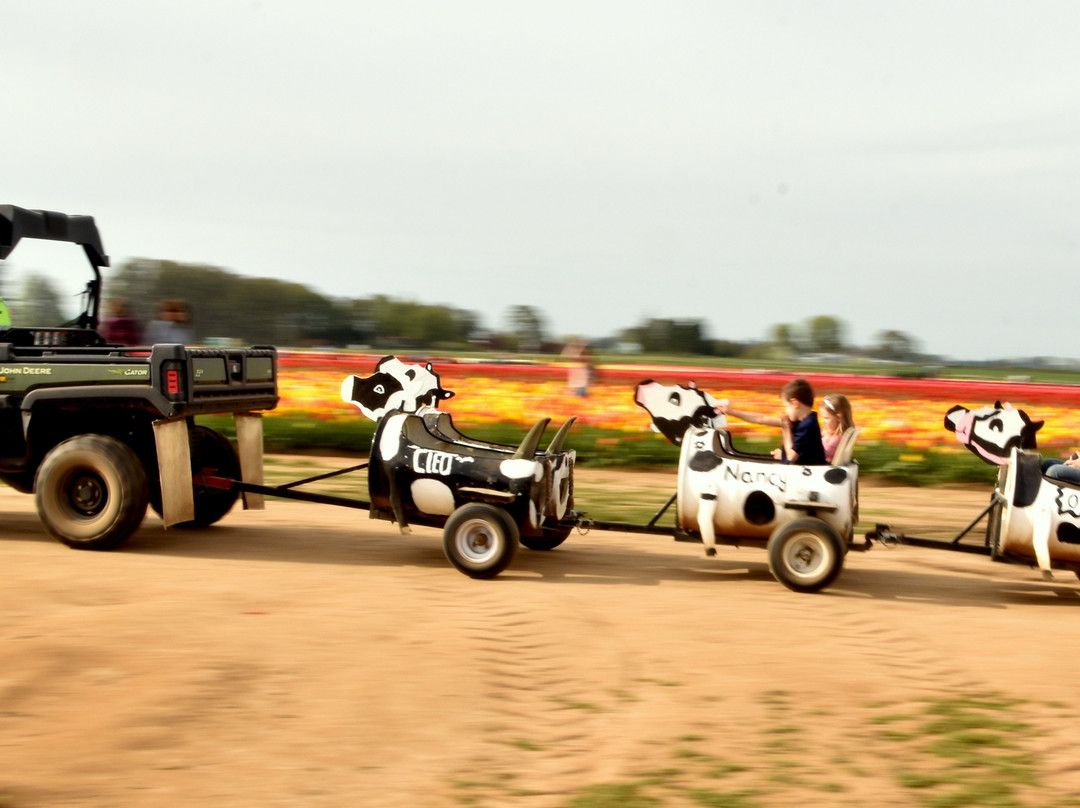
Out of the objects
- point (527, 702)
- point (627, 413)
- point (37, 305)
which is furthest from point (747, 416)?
point (627, 413)

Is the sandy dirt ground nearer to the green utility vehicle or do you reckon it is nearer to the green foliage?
the green utility vehicle

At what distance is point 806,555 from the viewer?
7.55 m

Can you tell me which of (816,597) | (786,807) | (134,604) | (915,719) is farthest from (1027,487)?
(134,604)

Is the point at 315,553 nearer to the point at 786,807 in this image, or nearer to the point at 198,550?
the point at 198,550

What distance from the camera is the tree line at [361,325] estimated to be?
25.1 metres

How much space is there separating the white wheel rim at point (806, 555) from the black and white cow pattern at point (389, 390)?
9.24 ft

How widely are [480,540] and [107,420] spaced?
3.17 m

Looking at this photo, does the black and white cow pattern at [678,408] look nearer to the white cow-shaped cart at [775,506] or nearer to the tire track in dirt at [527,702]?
the white cow-shaped cart at [775,506]

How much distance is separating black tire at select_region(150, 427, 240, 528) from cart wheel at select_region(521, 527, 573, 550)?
100 inches

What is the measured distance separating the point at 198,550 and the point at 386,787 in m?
4.67

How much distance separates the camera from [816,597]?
7.34 metres

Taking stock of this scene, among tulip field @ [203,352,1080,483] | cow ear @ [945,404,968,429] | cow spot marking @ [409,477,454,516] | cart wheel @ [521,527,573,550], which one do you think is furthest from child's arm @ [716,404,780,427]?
tulip field @ [203,352,1080,483]

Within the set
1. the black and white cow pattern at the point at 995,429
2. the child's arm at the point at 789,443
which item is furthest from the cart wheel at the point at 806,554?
the black and white cow pattern at the point at 995,429

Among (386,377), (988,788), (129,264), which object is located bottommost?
(988,788)
